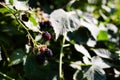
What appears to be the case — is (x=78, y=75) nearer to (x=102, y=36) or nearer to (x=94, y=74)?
(x=94, y=74)

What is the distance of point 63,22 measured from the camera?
1323 millimetres

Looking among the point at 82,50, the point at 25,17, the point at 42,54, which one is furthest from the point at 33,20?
the point at 82,50

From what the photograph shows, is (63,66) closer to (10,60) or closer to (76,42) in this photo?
(76,42)

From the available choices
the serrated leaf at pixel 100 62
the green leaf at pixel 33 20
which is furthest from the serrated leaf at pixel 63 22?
the serrated leaf at pixel 100 62

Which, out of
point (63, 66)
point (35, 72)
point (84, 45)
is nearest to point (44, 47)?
point (35, 72)

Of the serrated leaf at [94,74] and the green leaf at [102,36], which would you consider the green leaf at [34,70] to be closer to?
the serrated leaf at [94,74]

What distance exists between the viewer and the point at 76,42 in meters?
1.53

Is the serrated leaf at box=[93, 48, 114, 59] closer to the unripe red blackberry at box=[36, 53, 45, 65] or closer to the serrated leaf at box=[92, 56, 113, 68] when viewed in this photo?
the serrated leaf at box=[92, 56, 113, 68]

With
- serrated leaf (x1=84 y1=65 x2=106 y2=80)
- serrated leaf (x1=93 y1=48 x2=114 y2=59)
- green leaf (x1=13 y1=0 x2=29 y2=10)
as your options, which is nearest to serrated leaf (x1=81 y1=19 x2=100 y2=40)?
serrated leaf (x1=93 y1=48 x2=114 y2=59)

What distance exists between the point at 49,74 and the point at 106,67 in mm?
290

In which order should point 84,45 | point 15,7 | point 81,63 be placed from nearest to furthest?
1. point 15,7
2. point 81,63
3. point 84,45

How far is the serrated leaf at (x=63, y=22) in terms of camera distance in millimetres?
1274

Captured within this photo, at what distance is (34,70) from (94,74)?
0.26 m

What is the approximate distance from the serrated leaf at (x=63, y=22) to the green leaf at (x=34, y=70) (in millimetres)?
173
